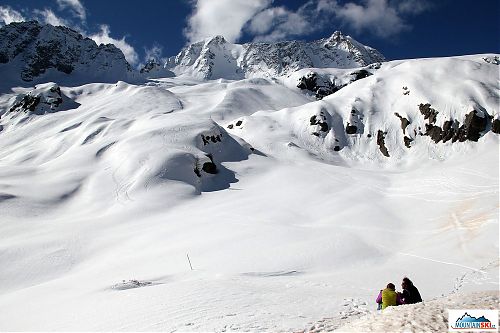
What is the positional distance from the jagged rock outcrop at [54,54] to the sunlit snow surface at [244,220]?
115 meters

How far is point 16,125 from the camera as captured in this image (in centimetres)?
9769

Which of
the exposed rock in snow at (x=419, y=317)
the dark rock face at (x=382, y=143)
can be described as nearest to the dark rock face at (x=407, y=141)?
the dark rock face at (x=382, y=143)

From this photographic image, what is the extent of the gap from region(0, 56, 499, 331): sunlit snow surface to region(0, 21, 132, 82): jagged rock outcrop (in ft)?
376

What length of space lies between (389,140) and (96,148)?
46.4 metres

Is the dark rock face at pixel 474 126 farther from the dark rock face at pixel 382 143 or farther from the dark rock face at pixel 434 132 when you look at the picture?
the dark rock face at pixel 382 143

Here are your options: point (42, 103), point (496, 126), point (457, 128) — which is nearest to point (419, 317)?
point (496, 126)

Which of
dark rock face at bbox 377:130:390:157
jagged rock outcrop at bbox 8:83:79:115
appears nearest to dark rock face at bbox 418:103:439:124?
dark rock face at bbox 377:130:390:157

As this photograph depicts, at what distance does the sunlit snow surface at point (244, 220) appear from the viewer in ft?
41.8

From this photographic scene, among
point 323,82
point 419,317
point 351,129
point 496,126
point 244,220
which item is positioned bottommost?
point 419,317

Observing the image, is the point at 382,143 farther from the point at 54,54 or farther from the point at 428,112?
the point at 54,54

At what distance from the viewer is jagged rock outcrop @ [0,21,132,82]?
167 metres

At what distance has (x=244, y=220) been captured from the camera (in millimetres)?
28047

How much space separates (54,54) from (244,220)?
18234 cm

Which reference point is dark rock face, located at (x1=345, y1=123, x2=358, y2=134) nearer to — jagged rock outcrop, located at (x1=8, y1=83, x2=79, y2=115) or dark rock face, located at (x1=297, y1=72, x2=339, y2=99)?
dark rock face, located at (x1=297, y1=72, x2=339, y2=99)
